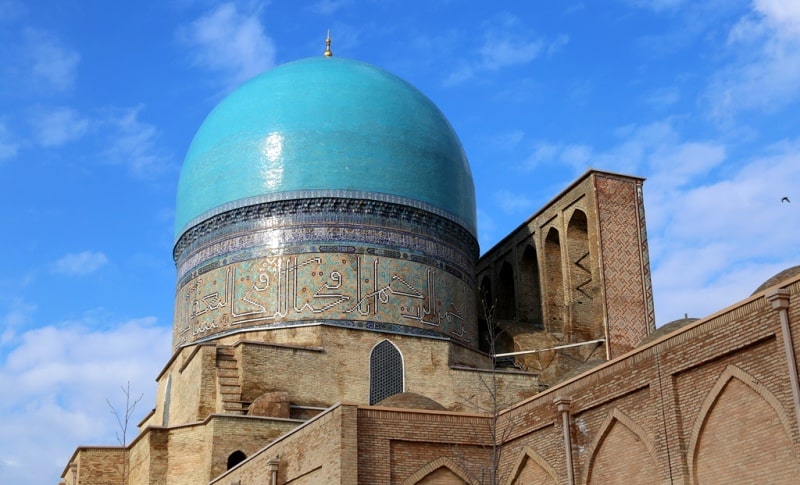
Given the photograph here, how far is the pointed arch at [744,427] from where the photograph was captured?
7.32 meters

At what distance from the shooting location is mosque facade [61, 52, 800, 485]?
13.4 metres

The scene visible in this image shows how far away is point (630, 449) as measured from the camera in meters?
8.99

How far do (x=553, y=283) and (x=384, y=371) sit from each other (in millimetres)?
3470

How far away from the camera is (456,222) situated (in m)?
16.2

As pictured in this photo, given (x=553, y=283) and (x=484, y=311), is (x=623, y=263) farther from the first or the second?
(x=484, y=311)

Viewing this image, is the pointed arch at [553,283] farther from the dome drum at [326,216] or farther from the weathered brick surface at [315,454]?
the weathered brick surface at [315,454]

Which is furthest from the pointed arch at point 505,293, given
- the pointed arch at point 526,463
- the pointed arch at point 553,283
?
the pointed arch at point 526,463

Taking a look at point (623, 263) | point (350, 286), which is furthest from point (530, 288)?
point (350, 286)

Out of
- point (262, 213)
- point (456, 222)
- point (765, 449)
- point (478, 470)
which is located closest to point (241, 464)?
point (478, 470)

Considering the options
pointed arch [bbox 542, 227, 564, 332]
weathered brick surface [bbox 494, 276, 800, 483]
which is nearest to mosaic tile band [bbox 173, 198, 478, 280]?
pointed arch [bbox 542, 227, 564, 332]

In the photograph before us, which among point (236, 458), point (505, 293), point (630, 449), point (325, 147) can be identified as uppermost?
point (325, 147)

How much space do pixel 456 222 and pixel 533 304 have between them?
2129mm

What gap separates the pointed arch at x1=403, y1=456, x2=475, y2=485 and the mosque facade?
157mm

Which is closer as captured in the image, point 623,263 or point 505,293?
point 623,263
